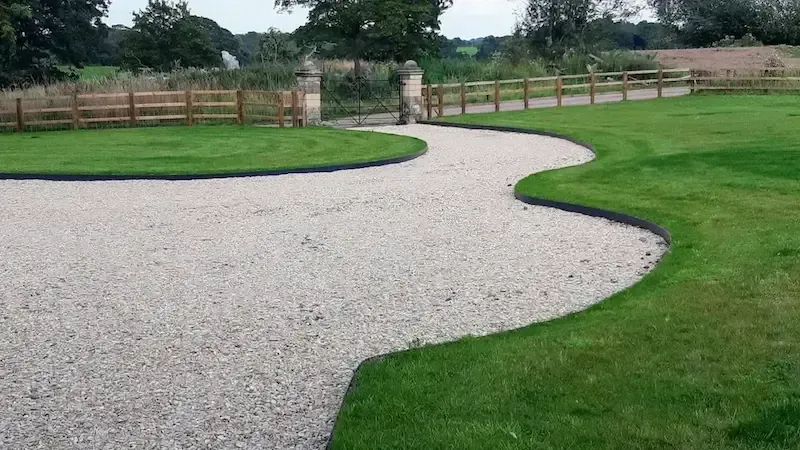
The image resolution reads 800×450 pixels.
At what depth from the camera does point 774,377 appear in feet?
14.6

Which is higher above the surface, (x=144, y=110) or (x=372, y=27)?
(x=372, y=27)

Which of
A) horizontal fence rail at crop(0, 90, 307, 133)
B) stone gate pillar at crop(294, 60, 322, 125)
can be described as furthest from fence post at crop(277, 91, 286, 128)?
stone gate pillar at crop(294, 60, 322, 125)

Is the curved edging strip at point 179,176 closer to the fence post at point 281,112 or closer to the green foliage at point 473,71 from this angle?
the fence post at point 281,112

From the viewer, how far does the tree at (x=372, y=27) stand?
135 ft

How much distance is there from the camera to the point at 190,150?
17484 mm

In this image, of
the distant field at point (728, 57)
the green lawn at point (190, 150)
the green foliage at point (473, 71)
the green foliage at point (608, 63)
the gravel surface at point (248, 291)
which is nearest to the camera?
the gravel surface at point (248, 291)

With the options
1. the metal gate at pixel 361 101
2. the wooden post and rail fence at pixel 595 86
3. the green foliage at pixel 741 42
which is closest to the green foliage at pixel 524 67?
the wooden post and rail fence at pixel 595 86

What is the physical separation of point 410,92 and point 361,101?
507cm

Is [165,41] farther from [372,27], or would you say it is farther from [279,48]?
[372,27]

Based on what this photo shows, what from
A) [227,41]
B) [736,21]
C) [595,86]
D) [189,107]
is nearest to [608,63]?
[595,86]

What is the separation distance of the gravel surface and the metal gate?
1315 cm

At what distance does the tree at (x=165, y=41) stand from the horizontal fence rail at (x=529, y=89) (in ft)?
64.9

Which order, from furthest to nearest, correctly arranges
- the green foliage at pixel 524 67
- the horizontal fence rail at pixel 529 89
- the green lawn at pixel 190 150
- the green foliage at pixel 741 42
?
1. the green foliage at pixel 741 42
2. the green foliage at pixel 524 67
3. the horizontal fence rail at pixel 529 89
4. the green lawn at pixel 190 150

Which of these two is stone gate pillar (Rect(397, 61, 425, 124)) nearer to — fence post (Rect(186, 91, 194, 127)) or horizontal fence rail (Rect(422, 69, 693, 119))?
horizontal fence rail (Rect(422, 69, 693, 119))
